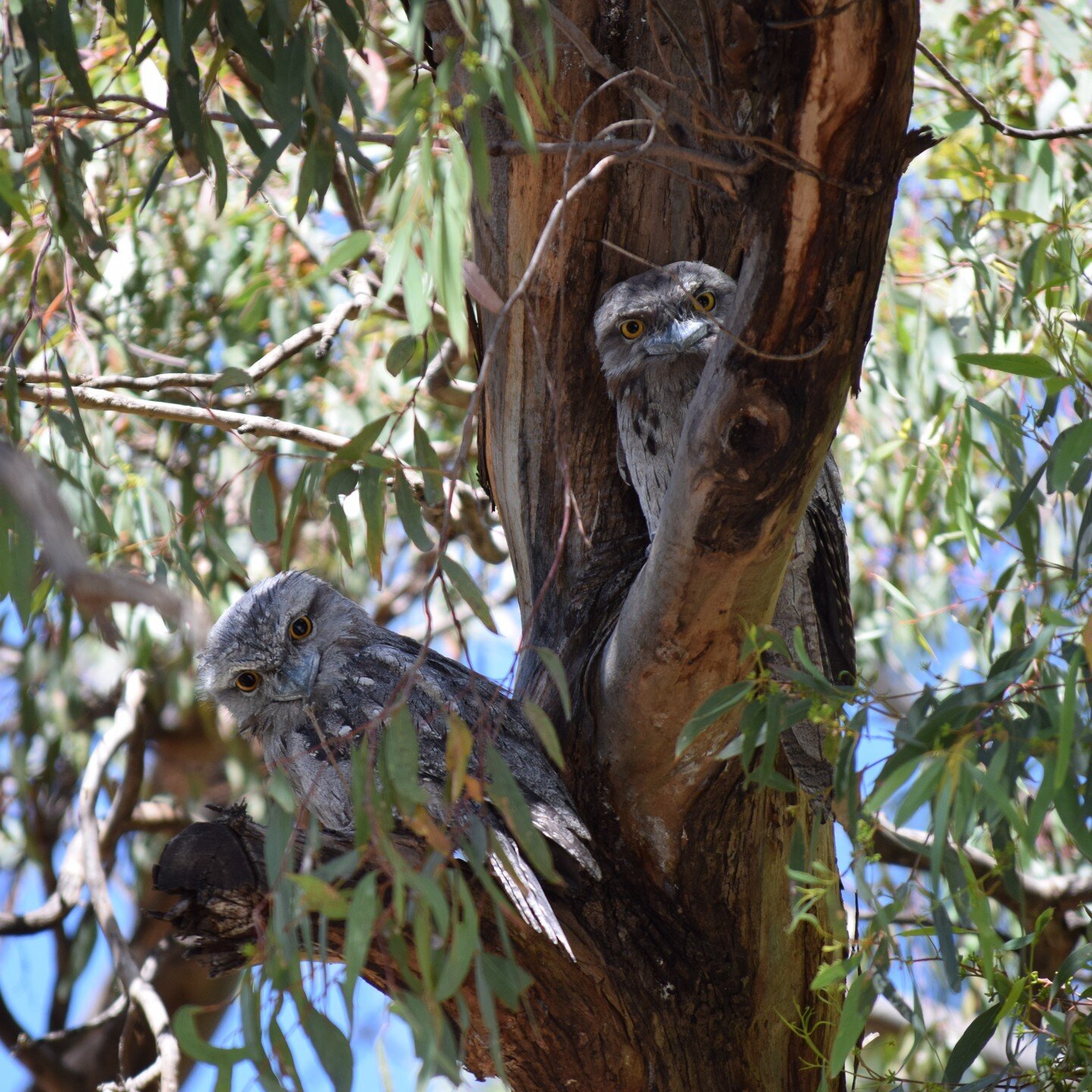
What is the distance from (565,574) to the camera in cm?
238

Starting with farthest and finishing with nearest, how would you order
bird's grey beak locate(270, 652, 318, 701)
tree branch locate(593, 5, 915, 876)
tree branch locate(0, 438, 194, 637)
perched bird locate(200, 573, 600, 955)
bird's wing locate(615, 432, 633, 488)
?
bird's grey beak locate(270, 652, 318, 701) < bird's wing locate(615, 432, 633, 488) < perched bird locate(200, 573, 600, 955) < tree branch locate(593, 5, 915, 876) < tree branch locate(0, 438, 194, 637)

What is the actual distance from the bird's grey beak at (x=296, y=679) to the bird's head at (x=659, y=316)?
85 cm

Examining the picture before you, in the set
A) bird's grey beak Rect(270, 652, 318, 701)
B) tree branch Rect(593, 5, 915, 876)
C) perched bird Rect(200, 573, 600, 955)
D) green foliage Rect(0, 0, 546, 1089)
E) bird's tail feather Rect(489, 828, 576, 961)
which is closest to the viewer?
green foliage Rect(0, 0, 546, 1089)

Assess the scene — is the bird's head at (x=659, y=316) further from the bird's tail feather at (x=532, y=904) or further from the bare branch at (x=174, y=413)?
the bird's tail feather at (x=532, y=904)

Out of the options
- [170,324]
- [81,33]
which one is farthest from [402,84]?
[81,33]

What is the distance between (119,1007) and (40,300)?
86.4 inches

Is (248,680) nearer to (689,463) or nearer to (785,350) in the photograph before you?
(689,463)

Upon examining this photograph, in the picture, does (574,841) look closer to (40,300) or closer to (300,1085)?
(300,1085)

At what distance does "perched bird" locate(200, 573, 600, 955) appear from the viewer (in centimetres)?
233

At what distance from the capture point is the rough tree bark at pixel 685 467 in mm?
1484

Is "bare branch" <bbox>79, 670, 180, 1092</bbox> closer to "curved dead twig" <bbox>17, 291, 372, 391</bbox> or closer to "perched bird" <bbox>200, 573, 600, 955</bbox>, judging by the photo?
"perched bird" <bbox>200, 573, 600, 955</bbox>

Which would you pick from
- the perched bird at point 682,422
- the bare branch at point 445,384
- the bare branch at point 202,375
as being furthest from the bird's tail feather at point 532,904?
the bare branch at point 445,384

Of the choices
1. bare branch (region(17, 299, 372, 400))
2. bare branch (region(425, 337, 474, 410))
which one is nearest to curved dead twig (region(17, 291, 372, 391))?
bare branch (region(17, 299, 372, 400))

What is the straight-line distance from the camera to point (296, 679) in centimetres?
260
